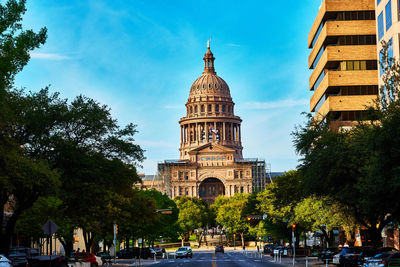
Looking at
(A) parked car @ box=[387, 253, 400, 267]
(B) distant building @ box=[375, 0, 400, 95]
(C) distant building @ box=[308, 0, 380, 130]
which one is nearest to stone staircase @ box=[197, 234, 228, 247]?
(C) distant building @ box=[308, 0, 380, 130]

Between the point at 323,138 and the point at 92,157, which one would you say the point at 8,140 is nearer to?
the point at 92,157

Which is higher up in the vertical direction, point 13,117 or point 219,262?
point 13,117

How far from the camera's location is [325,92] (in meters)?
72.8

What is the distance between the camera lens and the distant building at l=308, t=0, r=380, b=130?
226 feet

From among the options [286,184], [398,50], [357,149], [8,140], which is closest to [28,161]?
[8,140]

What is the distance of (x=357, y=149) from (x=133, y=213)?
31.1 meters

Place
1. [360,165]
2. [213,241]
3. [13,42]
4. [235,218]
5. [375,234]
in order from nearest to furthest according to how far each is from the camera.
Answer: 1. [13,42]
2. [360,165]
3. [375,234]
4. [235,218]
5. [213,241]

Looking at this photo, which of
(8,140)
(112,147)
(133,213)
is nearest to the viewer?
(8,140)

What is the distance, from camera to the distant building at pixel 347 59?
69.0 m

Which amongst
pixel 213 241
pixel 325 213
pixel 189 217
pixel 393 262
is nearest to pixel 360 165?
pixel 393 262

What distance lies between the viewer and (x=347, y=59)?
230ft

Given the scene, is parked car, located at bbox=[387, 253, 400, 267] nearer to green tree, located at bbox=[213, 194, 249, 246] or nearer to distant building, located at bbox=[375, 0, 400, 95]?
distant building, located at bbox=[375, 0, 400, 95]

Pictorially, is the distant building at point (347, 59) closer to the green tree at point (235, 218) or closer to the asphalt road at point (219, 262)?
the asphalt road at point (219, 262)

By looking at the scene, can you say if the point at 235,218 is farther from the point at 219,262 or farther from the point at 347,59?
the point at 219,262
